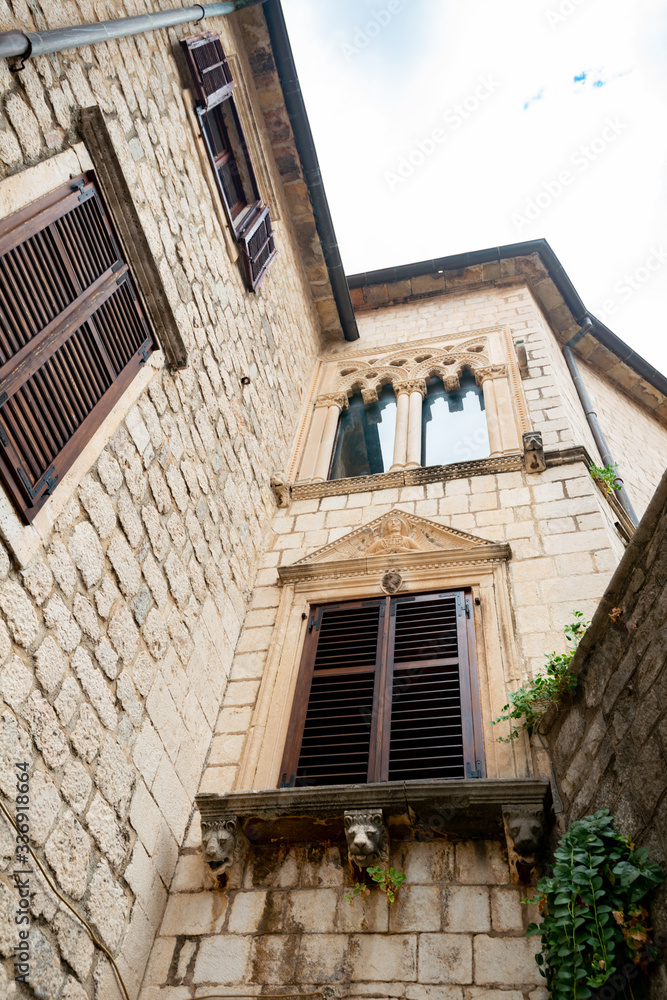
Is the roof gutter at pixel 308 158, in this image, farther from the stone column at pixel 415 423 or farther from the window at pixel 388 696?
the window at pixel 388 696

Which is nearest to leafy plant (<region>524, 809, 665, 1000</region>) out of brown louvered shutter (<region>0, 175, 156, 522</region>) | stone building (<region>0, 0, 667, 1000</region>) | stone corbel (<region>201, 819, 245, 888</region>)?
stone building (<region>0, 0, 667, 1000</region>)

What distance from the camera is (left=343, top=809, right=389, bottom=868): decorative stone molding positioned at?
4102 mm

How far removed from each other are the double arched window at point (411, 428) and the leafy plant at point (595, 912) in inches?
185

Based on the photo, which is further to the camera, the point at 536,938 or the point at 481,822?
the point at 481,822

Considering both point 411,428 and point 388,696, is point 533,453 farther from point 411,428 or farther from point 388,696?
point 388,696

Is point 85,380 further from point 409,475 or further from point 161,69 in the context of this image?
point 409,475

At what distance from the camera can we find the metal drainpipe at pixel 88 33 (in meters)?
3.83

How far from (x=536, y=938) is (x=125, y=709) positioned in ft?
8.20

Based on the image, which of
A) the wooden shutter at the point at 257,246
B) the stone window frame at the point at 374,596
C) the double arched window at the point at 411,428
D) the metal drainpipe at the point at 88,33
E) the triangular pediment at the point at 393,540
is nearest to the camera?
the metal drainpipe at the point at 88,33

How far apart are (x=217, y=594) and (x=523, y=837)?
2.90m

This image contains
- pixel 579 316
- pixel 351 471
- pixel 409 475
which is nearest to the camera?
pixel 409 475

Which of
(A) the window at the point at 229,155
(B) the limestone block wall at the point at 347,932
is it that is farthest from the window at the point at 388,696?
(A) the window at the point at 229,155

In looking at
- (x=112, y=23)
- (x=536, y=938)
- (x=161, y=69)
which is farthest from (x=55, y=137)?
(x=536, y=938)

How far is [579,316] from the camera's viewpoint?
37.3 feet
